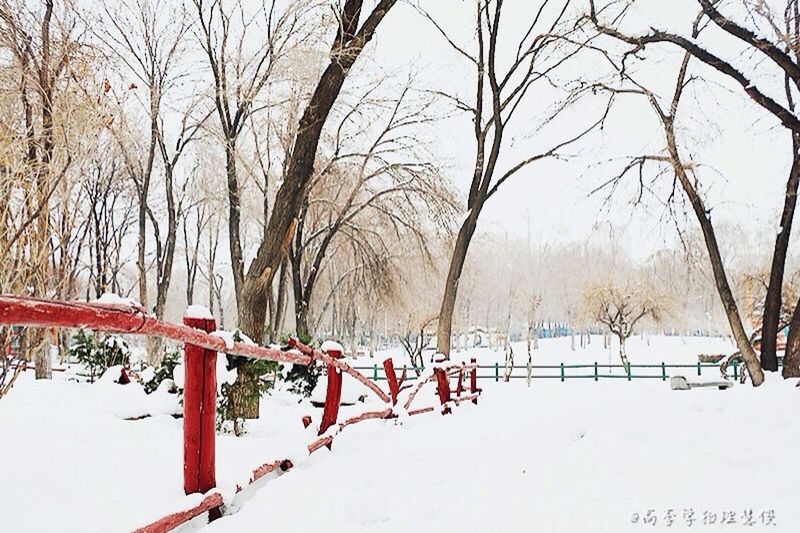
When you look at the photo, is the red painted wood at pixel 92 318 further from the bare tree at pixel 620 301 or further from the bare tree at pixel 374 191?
the bare tree at pixel 620 301

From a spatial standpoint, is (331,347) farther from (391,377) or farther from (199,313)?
(391,377)

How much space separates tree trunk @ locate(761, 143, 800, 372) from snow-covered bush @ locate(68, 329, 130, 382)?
1134 cm

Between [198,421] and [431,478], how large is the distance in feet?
4.55

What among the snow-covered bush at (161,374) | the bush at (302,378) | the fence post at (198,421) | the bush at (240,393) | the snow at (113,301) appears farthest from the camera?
the bush at (302,378)

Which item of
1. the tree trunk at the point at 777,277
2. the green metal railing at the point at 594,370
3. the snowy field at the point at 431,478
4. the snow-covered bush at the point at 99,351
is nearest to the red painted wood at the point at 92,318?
the snowy field at the point at 431,478

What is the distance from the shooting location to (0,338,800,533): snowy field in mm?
2115

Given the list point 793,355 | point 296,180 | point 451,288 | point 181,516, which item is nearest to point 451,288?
point 451,288

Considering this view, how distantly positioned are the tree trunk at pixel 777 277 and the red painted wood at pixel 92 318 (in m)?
11.9

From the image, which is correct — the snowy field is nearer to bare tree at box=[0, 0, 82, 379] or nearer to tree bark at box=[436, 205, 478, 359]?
bare tree at box=[0, 0, 82, 379]

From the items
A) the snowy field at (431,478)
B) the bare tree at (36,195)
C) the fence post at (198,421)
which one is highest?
the bare tree at (36,195)

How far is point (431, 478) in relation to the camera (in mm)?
3244

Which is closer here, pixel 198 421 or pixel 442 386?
pixel 198 421

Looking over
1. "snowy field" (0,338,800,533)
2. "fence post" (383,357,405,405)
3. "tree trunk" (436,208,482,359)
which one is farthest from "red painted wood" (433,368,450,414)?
"tree trunk" (436,208,482,359)

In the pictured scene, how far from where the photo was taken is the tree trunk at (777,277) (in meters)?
11.4
